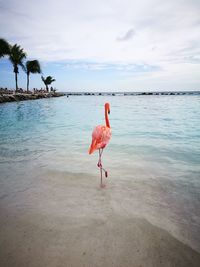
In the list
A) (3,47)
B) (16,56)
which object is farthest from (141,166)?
(16,56)

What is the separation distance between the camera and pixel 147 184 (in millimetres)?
4500

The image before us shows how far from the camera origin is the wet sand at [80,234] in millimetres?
2447

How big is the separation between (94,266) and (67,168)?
3272 mm

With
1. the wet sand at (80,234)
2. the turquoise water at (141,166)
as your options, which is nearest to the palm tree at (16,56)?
the turquoise water at (141,166)

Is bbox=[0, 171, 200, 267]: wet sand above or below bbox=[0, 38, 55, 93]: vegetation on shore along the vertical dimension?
below

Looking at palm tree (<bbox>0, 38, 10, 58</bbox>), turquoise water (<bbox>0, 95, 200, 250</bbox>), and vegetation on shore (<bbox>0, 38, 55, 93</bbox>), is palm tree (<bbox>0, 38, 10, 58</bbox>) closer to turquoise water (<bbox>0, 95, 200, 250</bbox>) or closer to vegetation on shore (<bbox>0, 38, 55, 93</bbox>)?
vegetation on shore (<bbox>0, 38, 55, 93</bbox>)

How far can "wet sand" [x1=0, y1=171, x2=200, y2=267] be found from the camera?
8.03ft

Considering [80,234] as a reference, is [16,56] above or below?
above

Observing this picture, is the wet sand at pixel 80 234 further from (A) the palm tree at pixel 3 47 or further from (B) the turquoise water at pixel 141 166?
(A) the palm tree at pixel 3 47

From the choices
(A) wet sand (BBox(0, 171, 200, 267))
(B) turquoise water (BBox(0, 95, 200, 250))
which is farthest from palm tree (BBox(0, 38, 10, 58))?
(A) wet sand (BBox(0, 171, 200, 267))

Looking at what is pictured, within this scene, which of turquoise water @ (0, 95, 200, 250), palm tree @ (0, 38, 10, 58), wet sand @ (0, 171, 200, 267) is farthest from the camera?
palm tree @ (0, 38, 10, 58)

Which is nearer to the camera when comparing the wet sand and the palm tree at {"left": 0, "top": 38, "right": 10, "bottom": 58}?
the wet sand

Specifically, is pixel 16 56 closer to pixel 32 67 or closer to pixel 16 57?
pixel 16 57

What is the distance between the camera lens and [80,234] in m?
2.86
